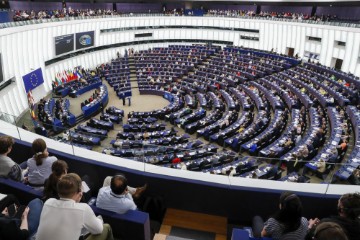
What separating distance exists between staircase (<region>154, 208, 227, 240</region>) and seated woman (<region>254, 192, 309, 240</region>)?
1069 mm

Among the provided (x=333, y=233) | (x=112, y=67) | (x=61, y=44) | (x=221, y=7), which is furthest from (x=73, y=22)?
(x=333, y=233)

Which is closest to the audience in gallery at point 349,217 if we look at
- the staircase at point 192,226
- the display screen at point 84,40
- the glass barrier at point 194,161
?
the glass barrier at point 194,161

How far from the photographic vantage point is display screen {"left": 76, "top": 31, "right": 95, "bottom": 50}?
1070 inches

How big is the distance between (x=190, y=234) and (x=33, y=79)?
20515 millimetres

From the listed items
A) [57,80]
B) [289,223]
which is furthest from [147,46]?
[289,223]

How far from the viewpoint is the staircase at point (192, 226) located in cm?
398

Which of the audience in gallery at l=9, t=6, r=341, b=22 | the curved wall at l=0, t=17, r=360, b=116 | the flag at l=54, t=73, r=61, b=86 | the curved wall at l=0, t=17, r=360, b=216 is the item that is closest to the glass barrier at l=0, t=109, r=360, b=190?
the curved wall at l=0, t=17, r=360, b=216

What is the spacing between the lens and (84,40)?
27.9m

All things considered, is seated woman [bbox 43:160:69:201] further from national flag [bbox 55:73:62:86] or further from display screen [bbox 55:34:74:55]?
display screen [bbox 55:34:74:55]

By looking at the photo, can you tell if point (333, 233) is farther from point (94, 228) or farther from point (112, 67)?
point (112, 67)

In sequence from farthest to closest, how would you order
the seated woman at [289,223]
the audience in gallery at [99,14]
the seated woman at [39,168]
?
the audience in gallery at [99,14] < the seated woman at [39,168] < the seated woman at [289,223]

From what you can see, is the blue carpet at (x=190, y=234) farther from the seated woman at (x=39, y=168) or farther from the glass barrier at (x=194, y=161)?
the seated woman at (x=39, y=168)

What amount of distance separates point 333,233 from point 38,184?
12.0 ft

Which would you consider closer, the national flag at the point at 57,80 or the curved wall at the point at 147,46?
the curved wall at the point at 147,46
